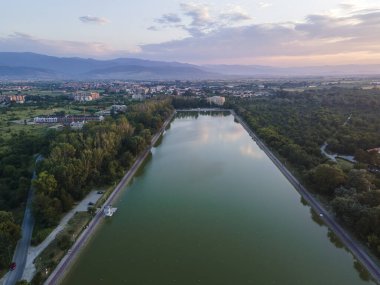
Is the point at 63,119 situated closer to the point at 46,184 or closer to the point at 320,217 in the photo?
the point at 46,184

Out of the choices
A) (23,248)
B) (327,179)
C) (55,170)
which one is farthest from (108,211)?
(327,179)

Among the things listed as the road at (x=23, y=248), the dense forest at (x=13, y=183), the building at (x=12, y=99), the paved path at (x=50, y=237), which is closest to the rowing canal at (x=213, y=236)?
the paved path at (x=50, y=237)

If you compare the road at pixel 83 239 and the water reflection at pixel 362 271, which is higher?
the road at pixel 83 239

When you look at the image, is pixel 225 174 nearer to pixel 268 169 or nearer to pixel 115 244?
pixel 268 169

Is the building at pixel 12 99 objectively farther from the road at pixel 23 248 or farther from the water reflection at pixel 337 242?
the water reflection at pixel 337 242

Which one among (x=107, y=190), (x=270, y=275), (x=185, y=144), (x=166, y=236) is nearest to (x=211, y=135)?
(x=185, y=144)

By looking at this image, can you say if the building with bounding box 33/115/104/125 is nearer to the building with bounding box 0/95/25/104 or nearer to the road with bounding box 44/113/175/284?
the road with bounding box 44/113/175/284

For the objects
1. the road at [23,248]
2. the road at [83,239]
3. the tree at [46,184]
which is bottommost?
the road at [83,239]

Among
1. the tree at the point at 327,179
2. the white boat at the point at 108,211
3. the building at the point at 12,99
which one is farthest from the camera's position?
the building at the point at 12,99
